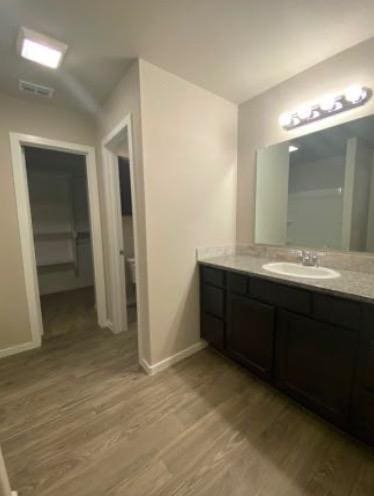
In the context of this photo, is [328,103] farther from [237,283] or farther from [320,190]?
[237,283]

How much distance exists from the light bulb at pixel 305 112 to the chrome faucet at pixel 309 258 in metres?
1.07

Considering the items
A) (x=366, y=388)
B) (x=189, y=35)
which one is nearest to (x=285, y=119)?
(x=189, y=35)

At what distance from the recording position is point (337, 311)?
124cm

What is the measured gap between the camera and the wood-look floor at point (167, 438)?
112 cm

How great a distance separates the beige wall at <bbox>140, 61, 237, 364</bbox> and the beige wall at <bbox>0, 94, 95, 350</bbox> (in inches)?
47.7

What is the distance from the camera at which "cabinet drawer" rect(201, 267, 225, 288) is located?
1933 millimetres

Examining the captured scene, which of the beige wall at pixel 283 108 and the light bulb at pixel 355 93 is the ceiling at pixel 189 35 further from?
the light bulb at pixel 355 93

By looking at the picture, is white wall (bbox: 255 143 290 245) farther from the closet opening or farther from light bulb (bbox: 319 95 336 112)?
the closet opening

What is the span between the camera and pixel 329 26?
4.50ft

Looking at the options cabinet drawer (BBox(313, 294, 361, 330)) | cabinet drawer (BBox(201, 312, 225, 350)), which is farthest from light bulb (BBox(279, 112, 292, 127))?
cabinet drawer (BBox(201, 312, 225, 350))

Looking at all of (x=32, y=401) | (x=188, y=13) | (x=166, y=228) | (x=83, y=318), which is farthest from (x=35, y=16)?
(x=83, y=318)

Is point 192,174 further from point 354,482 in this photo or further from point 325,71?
point 354,482

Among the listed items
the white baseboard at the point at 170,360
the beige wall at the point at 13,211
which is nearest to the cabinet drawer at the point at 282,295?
the white baseboard at the point at 170,360

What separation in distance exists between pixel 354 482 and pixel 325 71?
252 cm
